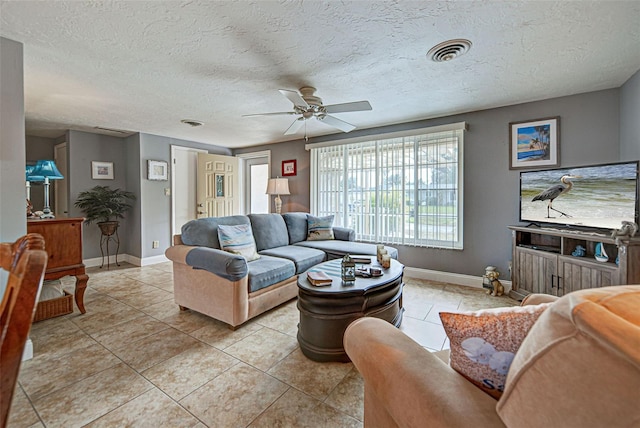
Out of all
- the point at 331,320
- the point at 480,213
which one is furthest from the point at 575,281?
the point at 331,320

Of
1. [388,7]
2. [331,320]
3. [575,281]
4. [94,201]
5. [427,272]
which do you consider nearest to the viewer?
[388,7]

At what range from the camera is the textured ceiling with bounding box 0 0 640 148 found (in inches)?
64.4

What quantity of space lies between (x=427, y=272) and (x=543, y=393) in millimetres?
3522

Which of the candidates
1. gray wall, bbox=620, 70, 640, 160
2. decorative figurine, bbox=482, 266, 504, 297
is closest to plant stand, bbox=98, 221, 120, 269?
decorative figurine, bbox=482, 266, 504, 297

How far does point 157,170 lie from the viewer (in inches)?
190

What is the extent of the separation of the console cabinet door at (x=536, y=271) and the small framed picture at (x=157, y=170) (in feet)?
18.0

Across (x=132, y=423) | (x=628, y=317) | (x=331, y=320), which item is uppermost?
(x=628, y=317)

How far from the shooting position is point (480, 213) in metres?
3.48

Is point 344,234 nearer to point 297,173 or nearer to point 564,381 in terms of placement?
point 297,173

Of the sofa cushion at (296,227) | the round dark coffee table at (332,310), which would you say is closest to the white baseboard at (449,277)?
the sofa cushion at (296,227)

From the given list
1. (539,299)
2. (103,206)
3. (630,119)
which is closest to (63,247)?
(103,206)

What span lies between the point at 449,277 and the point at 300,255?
6.82 ft

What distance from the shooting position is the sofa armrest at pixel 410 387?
2.25 feet

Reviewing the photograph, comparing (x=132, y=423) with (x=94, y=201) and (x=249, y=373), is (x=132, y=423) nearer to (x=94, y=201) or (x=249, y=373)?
(x=249, y=373)
